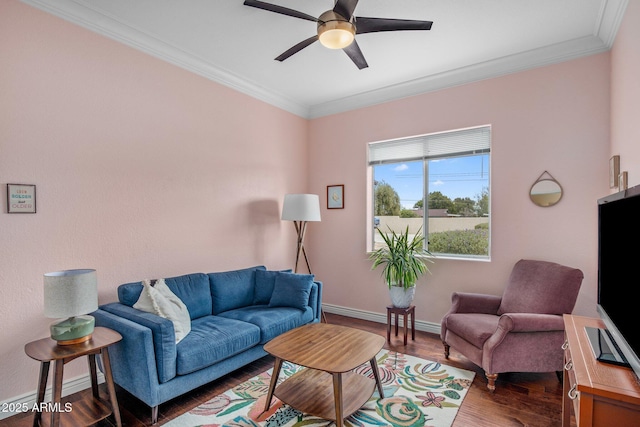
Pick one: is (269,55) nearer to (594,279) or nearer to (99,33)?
(99,33)

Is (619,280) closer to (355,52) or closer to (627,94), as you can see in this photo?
(627,94)

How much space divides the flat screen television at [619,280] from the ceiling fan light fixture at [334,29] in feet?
5.77

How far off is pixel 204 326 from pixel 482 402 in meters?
2.30

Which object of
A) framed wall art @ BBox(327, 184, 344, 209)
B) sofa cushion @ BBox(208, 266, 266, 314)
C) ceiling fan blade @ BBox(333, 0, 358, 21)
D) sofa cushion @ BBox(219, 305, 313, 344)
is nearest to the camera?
ceiling fan blade @ BBox(333, 0, 358, 21)

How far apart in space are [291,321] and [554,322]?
224cm

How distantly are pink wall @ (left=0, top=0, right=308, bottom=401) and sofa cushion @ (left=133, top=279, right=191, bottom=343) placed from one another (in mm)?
413

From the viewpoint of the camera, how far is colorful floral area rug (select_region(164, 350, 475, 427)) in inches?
84.4

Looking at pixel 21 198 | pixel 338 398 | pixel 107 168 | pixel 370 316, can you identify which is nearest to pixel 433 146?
pixel 370 316

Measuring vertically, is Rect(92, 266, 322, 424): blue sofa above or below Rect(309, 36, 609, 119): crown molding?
below

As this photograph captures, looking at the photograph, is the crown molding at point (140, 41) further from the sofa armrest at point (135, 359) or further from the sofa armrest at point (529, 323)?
the sofa armrest at point (529, 323)

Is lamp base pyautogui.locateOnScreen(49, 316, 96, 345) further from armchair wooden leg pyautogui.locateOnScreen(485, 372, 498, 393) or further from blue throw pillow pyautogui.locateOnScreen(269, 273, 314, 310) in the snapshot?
armchair wooden leg pyautogui.locateOnScreen(485, 372, 498, 393)

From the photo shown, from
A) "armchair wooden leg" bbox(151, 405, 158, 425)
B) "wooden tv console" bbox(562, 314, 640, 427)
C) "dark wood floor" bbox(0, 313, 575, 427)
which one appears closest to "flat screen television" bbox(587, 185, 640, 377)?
"wooden tv console" bbox(562, 314, 640, 427)

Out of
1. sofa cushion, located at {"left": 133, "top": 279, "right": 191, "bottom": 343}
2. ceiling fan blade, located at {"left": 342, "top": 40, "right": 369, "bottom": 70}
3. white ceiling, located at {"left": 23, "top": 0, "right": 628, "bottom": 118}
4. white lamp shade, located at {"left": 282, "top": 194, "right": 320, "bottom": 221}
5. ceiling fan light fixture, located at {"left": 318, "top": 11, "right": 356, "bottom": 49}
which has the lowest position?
sofa cushion, located at {"left": 133, "top": 279, "right": 191, "bottom": 343}

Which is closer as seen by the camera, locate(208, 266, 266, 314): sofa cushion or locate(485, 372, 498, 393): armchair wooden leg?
locate(485, 372, 498, 393): armchair wooden leg
